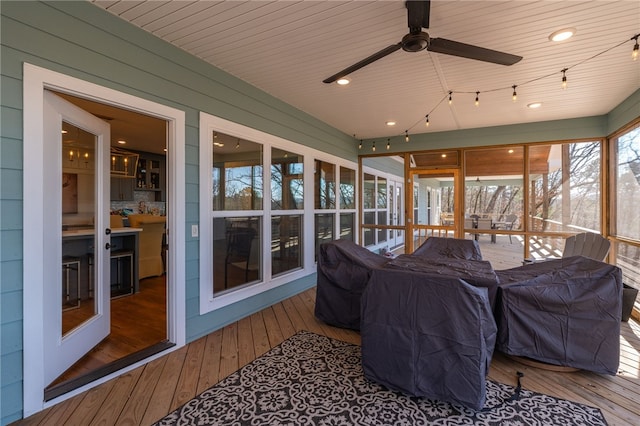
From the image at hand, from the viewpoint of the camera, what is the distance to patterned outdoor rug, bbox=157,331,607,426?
6.47ft

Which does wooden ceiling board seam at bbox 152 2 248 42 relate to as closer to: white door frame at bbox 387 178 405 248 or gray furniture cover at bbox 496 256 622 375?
gray furniture cover at bbox 496 256 622 375

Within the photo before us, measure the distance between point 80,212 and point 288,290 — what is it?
9.18 feet

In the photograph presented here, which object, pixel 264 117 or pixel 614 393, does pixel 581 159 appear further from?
pixel 264 117

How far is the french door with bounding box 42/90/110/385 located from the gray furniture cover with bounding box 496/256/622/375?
3.61 meters

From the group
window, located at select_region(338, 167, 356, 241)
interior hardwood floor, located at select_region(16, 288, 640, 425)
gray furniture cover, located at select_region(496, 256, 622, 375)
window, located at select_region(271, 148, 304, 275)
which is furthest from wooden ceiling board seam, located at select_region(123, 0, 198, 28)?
window, located at select_region(338, 167, 356, 241)

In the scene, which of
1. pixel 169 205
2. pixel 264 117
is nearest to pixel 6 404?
pixel 169 205

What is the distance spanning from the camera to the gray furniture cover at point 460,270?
255 centimetres

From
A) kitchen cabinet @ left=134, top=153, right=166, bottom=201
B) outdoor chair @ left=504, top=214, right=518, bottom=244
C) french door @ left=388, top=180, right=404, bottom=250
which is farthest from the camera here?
kitchen cabinet @ left=134, top=153, right=166, bottom=201

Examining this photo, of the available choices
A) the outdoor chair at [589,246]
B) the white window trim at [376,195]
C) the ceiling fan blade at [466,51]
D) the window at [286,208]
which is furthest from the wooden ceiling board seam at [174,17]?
the outdoor chair at [589,246]

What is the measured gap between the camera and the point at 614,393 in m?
2.27

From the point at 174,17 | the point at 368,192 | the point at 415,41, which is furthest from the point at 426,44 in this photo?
the point at 368,192

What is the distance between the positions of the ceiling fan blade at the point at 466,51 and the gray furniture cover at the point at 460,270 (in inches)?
66.0

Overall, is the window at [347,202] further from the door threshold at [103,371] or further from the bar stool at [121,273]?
the door threshold at [103,371]

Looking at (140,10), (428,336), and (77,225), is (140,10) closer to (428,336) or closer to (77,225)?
(77,225)
